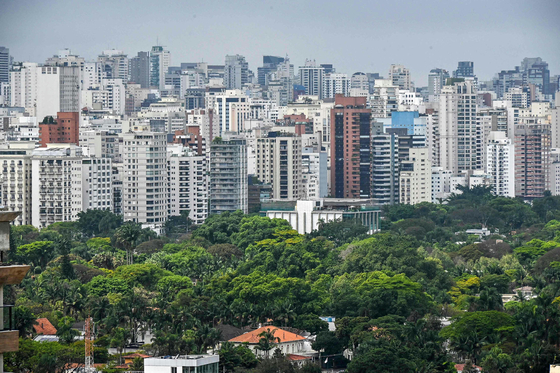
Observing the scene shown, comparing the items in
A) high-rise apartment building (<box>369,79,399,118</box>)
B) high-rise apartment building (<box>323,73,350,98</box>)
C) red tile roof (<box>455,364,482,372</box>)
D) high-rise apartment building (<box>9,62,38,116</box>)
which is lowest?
red tile roof (<box>455,364,482,372</box>)

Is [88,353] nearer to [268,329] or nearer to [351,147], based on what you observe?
[268,329]

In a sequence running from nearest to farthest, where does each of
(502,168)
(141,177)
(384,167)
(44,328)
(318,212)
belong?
(44,328) → (318,212) → (141,177) → (384,167) → (502,168)

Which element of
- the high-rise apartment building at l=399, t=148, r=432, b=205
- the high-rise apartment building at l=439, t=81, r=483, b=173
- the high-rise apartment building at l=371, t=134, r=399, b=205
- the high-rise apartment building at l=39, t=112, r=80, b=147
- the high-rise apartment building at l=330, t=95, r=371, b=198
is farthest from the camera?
the high-rise apartment building at l=439, t=81, r=483, b=173

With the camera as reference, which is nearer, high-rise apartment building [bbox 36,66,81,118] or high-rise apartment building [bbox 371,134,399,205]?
high-rise apartment building [bbox 371,134,399,205]

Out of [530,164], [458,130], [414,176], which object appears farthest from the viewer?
[458,130]

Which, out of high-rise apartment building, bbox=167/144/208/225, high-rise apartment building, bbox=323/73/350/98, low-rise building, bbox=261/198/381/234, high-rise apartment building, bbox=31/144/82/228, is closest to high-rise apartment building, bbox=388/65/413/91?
high-rise apartment building, bbox=323/73/350/98

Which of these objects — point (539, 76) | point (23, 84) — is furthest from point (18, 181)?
point (539, 76)

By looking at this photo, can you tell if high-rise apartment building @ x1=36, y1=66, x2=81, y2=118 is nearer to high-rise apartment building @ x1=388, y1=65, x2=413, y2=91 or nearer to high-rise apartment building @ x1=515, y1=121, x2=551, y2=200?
high-rise apartment building @ x1=515, y1=121, x2=551, y2=200
